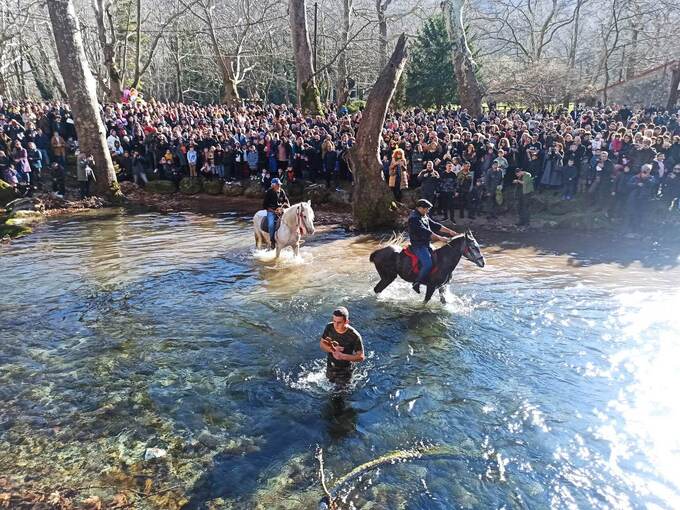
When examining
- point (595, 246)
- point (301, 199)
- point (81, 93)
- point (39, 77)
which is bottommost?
point (595, 246)

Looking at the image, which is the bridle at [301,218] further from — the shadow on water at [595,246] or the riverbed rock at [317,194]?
the riverbed rock at [317,194]

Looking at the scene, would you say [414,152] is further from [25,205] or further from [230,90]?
[230,90]

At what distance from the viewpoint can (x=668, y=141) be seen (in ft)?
46.1

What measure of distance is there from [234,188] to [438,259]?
1303 centimetres

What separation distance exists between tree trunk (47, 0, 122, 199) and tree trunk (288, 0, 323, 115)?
997 cm

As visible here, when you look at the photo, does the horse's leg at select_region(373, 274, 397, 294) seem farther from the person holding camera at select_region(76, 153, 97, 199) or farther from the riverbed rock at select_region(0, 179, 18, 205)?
the riverbed rock at select_region(0, 179, 18, 205)

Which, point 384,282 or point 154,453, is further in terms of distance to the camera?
point 384,282

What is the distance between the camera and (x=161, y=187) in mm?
21656

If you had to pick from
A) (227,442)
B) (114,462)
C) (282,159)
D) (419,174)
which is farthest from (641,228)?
(114,462)

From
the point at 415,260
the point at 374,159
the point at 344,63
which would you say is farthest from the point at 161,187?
the point at 344,63

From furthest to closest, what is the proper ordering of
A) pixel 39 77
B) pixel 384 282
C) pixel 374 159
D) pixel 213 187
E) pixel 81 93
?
1. pixel 39 77
2. pixel 213 187
3. pixel 81 93
4. pixel 374 159
5. pixel 384 282

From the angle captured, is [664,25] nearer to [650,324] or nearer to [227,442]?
[650,324]

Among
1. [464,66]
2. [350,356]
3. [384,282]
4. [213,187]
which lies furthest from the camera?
[464,66]

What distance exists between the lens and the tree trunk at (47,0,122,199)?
1839 centimetres
